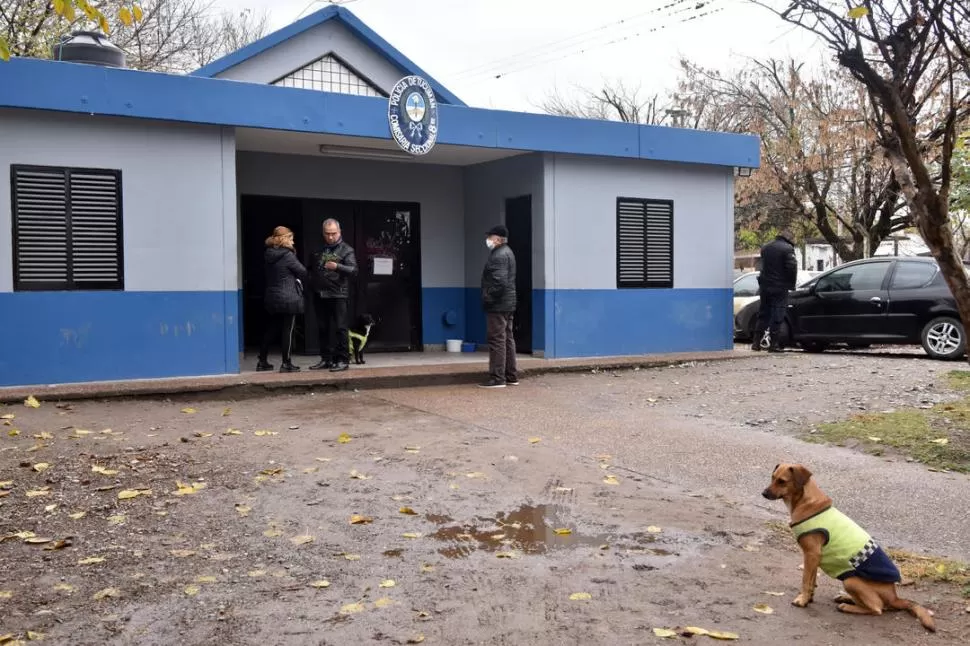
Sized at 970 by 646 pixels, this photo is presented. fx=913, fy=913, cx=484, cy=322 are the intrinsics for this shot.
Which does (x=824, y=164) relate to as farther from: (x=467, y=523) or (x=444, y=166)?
(x=467, y=523)

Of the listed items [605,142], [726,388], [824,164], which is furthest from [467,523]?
[824,164]

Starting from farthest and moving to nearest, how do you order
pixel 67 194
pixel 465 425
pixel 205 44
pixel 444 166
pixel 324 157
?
pixel 205 44 < pixel 444 166 < pixel 324 157 < pixel 67 194 < pixel 465 425

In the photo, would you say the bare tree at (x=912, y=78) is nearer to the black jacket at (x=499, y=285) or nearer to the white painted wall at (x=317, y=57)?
the black jacket at (x=499, y=285)

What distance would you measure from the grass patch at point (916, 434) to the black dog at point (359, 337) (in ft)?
21.0

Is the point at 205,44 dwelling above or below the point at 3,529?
above

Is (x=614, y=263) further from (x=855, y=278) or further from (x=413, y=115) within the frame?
(x=855, y=278)

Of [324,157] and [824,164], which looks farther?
[824,164]

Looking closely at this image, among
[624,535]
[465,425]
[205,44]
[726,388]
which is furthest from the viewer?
[205,44]

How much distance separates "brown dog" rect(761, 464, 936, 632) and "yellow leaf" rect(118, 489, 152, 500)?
386 centimetres

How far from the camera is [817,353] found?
15.2 m

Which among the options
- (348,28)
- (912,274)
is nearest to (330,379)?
(348,28)

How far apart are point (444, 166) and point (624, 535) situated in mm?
10603

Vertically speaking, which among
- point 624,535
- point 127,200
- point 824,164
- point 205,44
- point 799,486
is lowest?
point 624,535

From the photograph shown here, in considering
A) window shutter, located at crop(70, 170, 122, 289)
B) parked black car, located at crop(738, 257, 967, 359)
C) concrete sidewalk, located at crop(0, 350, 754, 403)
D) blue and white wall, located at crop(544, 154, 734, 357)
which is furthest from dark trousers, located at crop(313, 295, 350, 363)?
parked black car, located at crop(738, 257, 967, 359)
